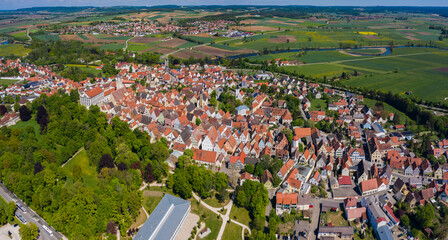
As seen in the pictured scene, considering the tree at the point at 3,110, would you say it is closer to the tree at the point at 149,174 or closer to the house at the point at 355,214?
the tree at the point at 149,174

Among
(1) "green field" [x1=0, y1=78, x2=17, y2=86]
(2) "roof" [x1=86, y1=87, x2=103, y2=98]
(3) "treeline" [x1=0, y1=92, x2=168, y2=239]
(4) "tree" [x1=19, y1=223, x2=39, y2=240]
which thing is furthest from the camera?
(1) "green field" [x1=0, y1=78, x2=17, y2=86]

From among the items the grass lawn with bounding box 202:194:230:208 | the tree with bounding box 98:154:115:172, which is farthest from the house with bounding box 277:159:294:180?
the tree with bounding box 98:154:115:172

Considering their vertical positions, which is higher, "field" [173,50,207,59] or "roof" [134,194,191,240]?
"field" [173,50,207,59]

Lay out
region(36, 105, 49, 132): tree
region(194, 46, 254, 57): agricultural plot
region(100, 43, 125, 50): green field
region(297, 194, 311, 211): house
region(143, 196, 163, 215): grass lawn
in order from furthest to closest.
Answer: region(100, 43, 125, 50): green field, region(194, 46, 254, 57): agricultural plot, region(36, 105, 49, 132): tree, region(143, 196, 163, 215): grass lawn, region(297, 194, 311, 211): house

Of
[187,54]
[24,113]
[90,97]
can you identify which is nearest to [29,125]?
[24,113]

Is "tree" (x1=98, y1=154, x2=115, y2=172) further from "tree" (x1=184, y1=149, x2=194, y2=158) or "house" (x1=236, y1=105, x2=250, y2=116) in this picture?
"house" (x1=236, y1=105, x2=250, y2=116)

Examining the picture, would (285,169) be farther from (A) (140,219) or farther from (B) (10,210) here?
(B) (10,210)

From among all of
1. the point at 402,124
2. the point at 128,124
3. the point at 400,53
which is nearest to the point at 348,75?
the point at 402,124

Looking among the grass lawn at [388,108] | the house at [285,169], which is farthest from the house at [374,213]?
the grass lawn at [388,108]
